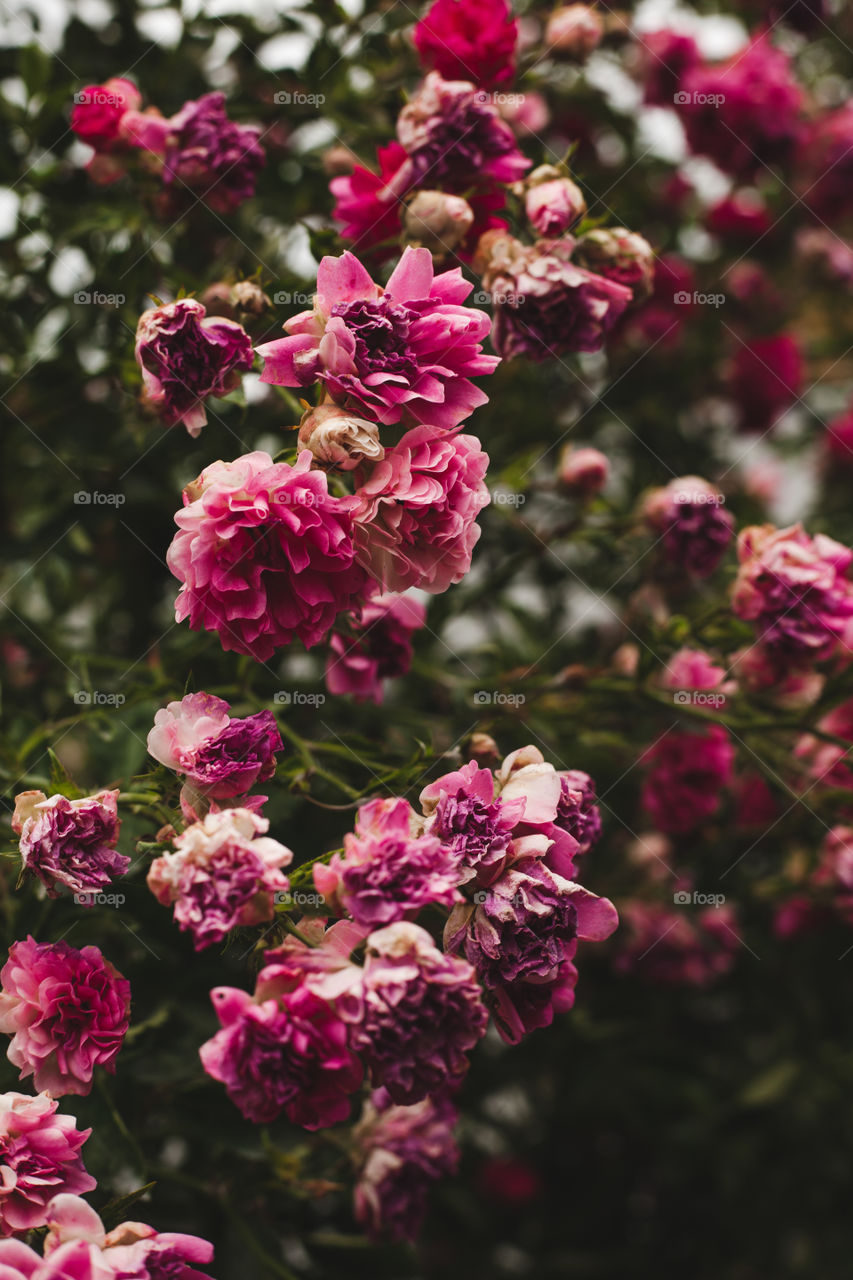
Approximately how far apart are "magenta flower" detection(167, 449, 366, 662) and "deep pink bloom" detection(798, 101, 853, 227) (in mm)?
1490

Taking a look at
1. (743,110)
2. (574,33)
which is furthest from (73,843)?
(743,110)

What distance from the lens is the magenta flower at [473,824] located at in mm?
719

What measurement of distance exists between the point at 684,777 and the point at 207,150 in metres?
0.90

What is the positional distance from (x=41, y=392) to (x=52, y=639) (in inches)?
13.1

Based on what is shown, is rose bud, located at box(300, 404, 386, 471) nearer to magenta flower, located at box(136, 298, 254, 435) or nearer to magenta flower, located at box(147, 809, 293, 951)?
magenta flower, located at box(136, 298, 254, 435)

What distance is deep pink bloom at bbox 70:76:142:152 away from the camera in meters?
Result: 1.07

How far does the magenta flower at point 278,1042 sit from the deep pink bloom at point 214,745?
0.14m

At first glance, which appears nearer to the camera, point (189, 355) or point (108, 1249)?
point (108, 1249)

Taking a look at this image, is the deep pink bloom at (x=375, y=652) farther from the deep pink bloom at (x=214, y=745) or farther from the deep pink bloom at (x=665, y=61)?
the deep pink bloom at (x=665, y=61)

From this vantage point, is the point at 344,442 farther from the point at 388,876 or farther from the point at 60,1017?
the point at 60,1017

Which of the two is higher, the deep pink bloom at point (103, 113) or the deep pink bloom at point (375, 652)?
the deep pink bloom at point (103, 113)

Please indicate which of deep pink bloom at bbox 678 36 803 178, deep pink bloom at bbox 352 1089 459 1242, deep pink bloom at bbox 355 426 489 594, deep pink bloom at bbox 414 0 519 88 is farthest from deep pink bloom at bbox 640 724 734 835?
deep pink bloom at bbox 678 36 803 178

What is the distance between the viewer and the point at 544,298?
0.95 meters

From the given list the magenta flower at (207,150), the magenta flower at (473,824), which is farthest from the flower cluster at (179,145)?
the magenta flower at (473,824)
